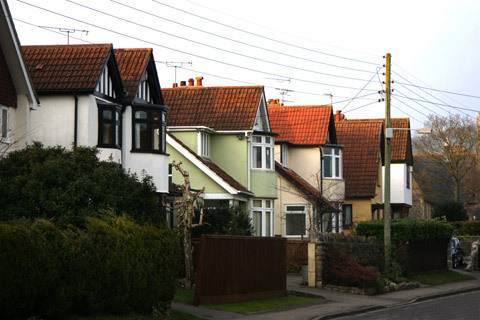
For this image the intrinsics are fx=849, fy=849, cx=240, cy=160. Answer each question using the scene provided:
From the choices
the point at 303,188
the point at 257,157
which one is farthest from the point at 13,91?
the point at 303,188

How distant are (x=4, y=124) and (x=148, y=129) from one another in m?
7.49

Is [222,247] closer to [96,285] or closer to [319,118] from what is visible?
[96,285]

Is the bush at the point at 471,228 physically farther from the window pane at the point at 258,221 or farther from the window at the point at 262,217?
the window pane at the point at 258,221

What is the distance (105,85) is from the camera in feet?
99.5

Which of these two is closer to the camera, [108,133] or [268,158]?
[108,133]

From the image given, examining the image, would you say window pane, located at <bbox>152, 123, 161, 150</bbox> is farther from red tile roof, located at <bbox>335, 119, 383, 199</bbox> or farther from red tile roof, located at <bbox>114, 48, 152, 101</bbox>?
red tile roof, located at <bbox>335, 119, 383, 199</bbox>

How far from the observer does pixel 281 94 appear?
189ft

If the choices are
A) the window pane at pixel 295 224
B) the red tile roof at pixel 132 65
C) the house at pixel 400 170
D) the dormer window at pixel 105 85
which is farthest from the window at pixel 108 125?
the house at pixel 400 170

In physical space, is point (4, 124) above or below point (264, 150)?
below

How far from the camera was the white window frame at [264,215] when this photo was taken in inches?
1626

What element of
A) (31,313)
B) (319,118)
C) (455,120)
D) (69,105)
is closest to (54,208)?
(31,313)

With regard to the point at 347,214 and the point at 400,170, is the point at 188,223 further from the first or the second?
the point at 400,170

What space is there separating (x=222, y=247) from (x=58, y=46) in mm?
11889

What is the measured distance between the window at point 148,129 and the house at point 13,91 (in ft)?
17.1
